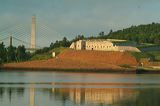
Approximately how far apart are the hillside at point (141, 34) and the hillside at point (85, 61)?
102 feet

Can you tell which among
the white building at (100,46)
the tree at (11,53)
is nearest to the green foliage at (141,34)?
the white building at (100,46)

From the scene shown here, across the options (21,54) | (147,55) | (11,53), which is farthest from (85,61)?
(21,54)

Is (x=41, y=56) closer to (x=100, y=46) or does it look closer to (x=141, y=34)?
(x=100, y=46)

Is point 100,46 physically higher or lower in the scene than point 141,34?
lower

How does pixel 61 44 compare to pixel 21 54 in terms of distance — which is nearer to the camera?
pixel 21 54

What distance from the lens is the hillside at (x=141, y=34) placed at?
13250cm

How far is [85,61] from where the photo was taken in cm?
9675

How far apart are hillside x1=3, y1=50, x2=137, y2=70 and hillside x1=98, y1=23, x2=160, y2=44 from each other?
102 ft

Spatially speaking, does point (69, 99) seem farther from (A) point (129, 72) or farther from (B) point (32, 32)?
(B) point (32, 32)

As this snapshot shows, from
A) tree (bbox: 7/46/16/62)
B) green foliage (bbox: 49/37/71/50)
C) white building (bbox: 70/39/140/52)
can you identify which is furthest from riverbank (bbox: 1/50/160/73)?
green foliage (bbox: 49/37/71/50)

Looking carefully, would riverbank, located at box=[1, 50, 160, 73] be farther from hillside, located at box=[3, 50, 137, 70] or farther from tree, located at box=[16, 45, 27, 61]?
tree, located at box=[16, 45, 27, 61]

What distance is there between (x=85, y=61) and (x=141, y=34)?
166ft

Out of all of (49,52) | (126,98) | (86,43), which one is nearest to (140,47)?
(86,43)

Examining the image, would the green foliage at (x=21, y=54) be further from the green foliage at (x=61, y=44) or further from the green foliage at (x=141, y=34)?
the green foliage at (x=141, y=34)
